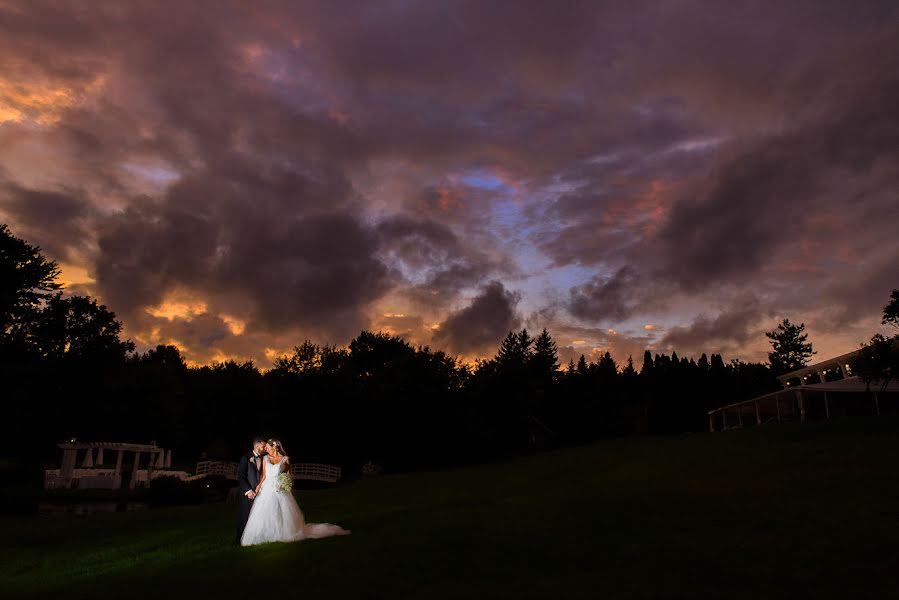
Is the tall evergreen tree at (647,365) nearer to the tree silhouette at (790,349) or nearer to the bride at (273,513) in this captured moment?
the tree silhouette at (790,349)

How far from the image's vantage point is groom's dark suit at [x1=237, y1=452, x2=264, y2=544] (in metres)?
16.6

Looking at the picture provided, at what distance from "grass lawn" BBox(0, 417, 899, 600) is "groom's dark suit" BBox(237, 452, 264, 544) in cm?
92

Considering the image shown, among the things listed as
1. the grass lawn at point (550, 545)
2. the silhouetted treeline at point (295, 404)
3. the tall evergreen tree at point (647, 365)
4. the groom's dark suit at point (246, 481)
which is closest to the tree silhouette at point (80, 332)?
the silhouetted treeline at point (295, 404)

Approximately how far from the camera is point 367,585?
37.9 ft

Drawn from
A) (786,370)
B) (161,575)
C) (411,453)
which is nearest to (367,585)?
(161,575)

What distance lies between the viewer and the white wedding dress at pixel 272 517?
1611 centimetres

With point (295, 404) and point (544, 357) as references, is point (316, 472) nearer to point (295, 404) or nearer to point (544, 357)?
point (295, 404)

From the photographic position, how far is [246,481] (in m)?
16.8

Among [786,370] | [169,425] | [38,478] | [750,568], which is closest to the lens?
[750,568]

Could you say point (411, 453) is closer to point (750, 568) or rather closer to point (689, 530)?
point (689, 530)

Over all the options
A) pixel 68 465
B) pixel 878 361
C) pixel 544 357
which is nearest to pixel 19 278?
pixel 68 465

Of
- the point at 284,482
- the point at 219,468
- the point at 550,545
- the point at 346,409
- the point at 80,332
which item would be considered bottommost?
the point at 550,545

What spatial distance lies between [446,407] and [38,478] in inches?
1535

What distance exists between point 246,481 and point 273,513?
131 centimetres
